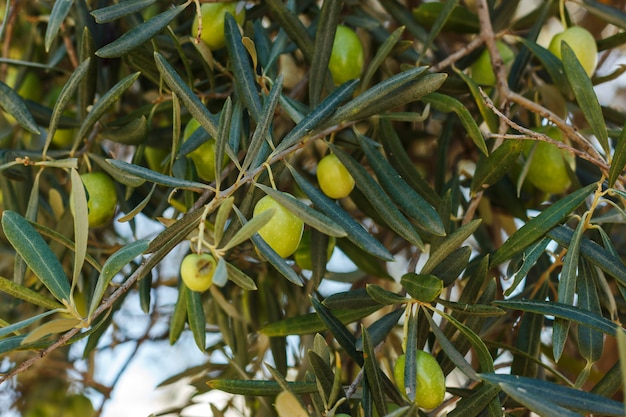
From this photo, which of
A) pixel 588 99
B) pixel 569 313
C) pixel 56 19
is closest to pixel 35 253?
pixel 56 19

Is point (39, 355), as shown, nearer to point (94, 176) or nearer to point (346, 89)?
point (94, 176)

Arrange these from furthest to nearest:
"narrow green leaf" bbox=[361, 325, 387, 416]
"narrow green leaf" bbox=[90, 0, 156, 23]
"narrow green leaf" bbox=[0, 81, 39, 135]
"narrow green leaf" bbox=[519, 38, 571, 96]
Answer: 1. "narrow green leaf" bbox=[519, 38, 571, 96]
2. "narrow green leaf" bbox=[0, 81, 39, 135]
3. "narrow green leaf" bbox=[90, 0, 156, 23]
4. "narrow green leaf" bbox=[361, 325, 387, 416]

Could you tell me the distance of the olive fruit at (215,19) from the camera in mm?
1156

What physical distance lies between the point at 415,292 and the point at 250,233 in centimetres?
26

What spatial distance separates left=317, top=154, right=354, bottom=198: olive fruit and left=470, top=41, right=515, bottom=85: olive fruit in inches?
16.8

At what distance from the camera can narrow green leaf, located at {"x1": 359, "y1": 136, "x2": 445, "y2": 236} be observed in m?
0.93

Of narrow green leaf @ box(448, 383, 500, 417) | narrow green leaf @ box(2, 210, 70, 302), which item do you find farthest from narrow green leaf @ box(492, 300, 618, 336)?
narrow green leaf @ box(2, 210, 70, 302)

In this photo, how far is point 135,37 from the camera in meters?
0.99

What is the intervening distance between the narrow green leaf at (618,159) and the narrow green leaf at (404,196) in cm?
23

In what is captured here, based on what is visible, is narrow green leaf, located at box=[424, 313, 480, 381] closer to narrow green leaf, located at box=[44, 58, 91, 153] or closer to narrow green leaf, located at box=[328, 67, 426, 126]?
narrow green leaf, located at box=[328, 67, 426, 126]

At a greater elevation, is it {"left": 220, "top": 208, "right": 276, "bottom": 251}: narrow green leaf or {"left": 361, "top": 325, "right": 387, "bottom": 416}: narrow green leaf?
{"left": 220, "top": 208, "right": 276, "bottom": 251}: narrow green leaf

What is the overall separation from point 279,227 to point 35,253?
0.31 meters

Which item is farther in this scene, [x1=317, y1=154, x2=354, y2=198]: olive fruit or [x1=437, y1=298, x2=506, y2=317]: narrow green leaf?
[x1=317, y1=154, x2=354, y2=198]: olive fruit

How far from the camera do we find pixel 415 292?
0.89 m
